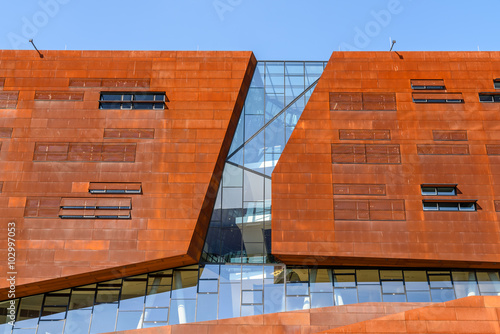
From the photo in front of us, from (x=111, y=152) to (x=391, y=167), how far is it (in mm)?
16542

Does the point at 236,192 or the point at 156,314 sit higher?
the point at 236,192

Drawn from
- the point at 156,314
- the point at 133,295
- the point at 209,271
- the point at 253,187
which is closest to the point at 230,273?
the point at 209,271

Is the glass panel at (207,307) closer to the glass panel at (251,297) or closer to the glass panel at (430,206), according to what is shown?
the glass panel at (251,297)

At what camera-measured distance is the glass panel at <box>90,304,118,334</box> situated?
32625 millimetres

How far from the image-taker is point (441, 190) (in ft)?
111

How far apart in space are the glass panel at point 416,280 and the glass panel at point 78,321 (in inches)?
721

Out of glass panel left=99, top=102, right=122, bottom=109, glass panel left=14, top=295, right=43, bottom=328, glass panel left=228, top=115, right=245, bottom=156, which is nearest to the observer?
glass panel left=14, top=295, right=43, bottom=328

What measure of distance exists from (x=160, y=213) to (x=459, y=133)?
1835cm

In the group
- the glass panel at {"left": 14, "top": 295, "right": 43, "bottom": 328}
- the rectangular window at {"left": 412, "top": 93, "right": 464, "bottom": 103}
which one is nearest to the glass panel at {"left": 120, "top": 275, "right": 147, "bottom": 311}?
the glass panel at {"left": 14, "top": 295, "right": 43, "bottom": 328}

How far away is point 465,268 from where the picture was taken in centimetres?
3394

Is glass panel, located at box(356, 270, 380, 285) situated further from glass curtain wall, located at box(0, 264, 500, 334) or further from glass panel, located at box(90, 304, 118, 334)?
glass panel, located at box(90, 304, 118, 334)

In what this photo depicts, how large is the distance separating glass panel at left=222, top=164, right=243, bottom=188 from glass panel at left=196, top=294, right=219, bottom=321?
6852mm

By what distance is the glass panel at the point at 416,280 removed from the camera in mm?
33750

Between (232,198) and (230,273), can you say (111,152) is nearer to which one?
(232,198)
